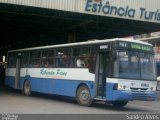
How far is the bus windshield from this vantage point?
687 inches

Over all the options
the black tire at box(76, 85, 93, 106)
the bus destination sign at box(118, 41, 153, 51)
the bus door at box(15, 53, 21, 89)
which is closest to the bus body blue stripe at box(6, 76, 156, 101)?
the black tire at box(76, 85, 93, 106)

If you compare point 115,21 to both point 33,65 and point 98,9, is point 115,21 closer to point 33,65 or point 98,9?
point 98,9

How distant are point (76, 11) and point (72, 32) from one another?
35.2 feet

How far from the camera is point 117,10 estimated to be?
25.7 m

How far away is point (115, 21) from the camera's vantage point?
29.1m

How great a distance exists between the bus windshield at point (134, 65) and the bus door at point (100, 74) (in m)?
0.74

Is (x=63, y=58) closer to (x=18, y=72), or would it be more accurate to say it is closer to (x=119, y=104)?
(x=119, y=104)

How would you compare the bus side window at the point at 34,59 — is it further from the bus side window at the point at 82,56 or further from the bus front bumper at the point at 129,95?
the bus front bumper at the point at 129,95

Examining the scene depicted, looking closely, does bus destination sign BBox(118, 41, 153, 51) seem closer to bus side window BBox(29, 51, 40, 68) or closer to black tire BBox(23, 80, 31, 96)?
bus side window BBox(29, 51, 40, 68)

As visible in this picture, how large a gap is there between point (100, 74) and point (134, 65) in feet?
4.65

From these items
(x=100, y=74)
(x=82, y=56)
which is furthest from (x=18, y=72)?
(x=100, y=74)

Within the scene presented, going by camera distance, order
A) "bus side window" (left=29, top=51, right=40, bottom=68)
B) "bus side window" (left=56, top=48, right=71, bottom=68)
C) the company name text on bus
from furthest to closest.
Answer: the company name text on bus, "bus side window" (left=29, top=51, right=40, bottom=68), "bus side window" (left=56, top=48, right=71, bottom=68)

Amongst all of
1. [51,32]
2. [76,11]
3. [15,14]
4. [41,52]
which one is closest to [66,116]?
[41,52]

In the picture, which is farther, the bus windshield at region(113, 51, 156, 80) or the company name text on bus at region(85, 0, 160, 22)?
the company name text on bus at region(85, 0, 160, 22)
